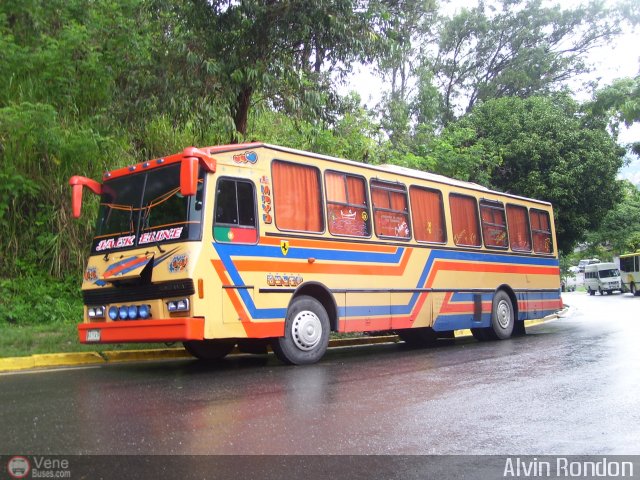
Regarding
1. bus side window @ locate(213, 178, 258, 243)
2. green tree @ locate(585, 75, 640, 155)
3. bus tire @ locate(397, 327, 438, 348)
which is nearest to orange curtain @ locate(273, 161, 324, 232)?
bus side window @ locate(213, 178, 258, 243)

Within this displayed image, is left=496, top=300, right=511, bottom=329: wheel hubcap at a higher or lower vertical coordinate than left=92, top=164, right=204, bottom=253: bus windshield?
lower

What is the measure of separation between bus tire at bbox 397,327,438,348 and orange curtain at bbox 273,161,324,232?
494 centimetres

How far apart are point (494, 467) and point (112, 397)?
4.06 meters

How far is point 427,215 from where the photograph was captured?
39.5ft

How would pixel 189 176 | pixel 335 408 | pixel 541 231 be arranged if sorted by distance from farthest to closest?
pixel 541 231, pixel 189 176, pixel 335 408

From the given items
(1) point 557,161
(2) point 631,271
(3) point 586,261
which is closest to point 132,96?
(1) point 557,161

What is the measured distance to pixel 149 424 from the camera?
5.25 meters

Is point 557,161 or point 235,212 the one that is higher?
point 557,161

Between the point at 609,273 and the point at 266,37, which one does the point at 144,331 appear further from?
the point at 609,273

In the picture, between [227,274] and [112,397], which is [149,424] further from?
[227,274]

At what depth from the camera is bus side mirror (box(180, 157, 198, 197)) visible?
7.72 metres

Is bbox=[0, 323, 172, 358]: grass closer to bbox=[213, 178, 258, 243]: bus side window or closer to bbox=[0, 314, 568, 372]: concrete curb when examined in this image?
bbox=[0, 314, 568, 372]: concrete curb

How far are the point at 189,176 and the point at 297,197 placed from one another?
215 centimetres

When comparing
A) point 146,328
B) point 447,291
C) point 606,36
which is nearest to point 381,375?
point 146,328
